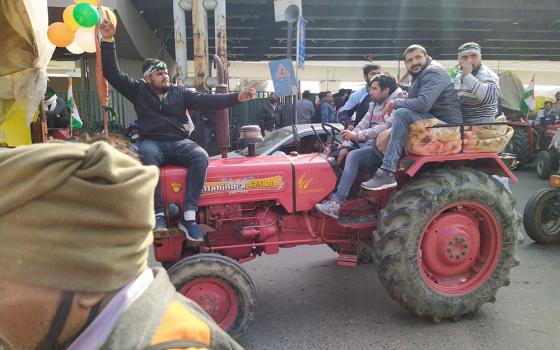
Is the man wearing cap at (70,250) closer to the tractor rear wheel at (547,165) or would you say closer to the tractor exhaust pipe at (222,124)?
the tractor exhaust pipe at (222,124)

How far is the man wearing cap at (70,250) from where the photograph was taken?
88 centimetres

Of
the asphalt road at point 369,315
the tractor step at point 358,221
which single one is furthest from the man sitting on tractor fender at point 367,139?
the asphalt road at point 369,315

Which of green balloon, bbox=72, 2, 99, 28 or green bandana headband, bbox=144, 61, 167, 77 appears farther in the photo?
green balloon, bbox=72, 2, 99, 28

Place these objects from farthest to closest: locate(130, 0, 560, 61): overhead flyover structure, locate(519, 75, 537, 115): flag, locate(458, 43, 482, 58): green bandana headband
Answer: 1. locate(519, 75, 537, 115): flag
2. locate(130, 0, 560, 61): overhead flyover structure
3. locate(458, 43, 482, 58): green bandana headband

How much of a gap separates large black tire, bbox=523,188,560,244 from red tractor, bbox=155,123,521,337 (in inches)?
88.3

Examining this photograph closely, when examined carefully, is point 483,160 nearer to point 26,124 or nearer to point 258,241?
point 258,241

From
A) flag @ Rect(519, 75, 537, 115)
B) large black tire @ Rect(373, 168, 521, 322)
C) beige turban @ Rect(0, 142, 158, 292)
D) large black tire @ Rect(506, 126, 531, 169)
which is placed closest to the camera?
beige turban @ Rect(0, 142, 158, 292)

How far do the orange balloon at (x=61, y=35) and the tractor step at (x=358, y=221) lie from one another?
10.9ft

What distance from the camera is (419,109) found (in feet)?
12.4

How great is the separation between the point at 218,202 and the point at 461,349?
7.22 feet

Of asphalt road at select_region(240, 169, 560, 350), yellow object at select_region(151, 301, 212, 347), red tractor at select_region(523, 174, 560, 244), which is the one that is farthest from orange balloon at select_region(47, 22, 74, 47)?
red tractor at select_region(523, 174, 560, 244)

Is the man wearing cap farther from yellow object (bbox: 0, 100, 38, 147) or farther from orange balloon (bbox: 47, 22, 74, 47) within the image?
orange balloon (bbox: 47, 22, 74, 47)

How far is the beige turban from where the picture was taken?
0.88 metres

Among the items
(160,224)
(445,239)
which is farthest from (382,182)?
(160,224)
